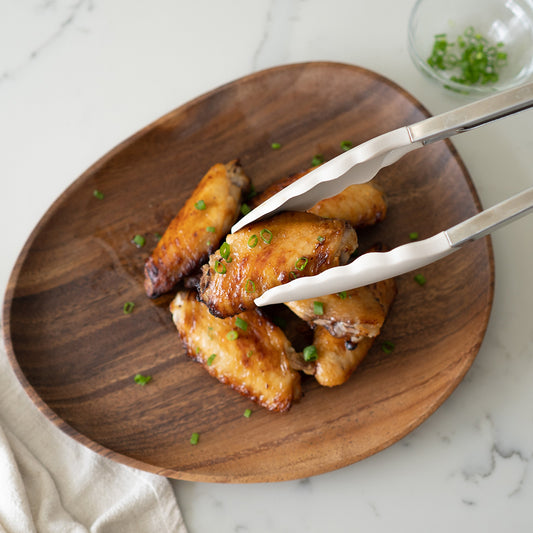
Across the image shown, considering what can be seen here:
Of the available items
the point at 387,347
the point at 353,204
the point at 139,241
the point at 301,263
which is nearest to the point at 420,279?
the point at 387,347

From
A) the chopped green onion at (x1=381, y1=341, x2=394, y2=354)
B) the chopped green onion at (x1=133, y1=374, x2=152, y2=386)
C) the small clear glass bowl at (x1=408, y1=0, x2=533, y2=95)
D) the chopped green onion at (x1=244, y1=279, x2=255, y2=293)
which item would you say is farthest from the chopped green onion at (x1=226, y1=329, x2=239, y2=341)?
the small clear glass bowl at (x1=408, y1=0, x2=533, y2=95)

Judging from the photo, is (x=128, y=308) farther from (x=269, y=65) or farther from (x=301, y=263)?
(x=269, y=65)

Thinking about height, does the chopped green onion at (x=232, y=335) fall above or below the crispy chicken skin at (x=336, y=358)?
above

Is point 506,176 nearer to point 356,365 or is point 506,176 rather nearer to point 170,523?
point 356,365

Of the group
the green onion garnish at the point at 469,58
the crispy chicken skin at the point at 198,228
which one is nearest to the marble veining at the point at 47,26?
the crispy chicken skin at the point at 198,228

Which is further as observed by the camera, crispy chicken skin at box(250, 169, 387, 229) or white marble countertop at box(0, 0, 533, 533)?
white marble countertop at box(0, 0, 533, 533)

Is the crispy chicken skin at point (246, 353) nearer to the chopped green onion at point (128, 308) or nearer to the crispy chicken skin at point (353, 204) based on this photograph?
the chopped green onion at point (128, 308)

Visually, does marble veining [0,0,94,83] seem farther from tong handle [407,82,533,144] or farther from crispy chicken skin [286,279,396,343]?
tong handle [407,82,533,144]
